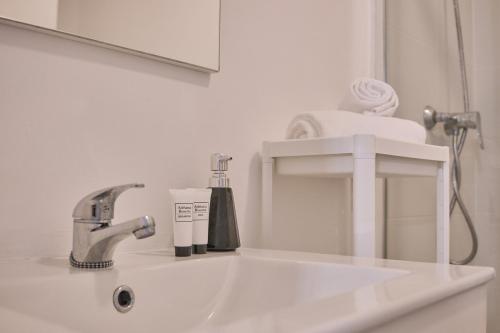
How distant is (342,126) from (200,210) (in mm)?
414

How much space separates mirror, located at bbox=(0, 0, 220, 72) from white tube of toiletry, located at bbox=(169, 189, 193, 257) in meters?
0.26

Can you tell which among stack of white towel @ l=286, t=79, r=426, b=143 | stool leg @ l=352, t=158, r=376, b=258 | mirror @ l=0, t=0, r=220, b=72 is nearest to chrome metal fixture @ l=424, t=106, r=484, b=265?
stack of white towel @ l=286, t=79, r=426, b=143

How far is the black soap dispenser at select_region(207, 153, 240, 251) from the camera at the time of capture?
0.93 m

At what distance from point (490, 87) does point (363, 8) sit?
0.68 m

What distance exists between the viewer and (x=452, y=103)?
1.89m

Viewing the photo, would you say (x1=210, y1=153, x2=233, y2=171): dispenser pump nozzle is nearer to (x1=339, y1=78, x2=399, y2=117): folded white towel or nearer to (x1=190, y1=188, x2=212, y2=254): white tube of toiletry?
(x1=190, y1=188, x2=212, y2=254): white tube of toiletry

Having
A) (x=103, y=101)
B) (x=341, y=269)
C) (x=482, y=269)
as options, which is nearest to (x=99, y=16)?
(x=103, y=101)

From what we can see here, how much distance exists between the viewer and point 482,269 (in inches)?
29.9

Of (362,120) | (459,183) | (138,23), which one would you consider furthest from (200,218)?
(459,183)

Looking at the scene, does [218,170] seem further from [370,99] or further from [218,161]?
[370,99]

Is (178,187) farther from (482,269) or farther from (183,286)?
(482,269)

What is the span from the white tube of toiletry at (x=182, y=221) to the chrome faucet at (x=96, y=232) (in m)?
0.14

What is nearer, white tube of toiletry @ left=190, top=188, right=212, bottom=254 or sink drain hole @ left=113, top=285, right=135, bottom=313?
sink drain hole @ left=113, top=285, right=135, bottom=313

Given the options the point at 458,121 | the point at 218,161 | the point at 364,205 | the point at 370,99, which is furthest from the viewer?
the point at 458,121
